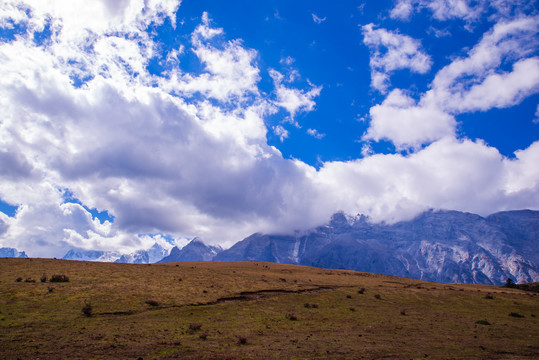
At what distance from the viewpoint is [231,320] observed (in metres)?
28.6

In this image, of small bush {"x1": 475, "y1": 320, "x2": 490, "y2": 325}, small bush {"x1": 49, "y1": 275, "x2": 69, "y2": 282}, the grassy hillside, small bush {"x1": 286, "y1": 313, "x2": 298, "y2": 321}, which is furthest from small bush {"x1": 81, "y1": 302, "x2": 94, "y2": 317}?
small bush {"x1": 475, "y1": 320, "x2": 490, "y2": 325}

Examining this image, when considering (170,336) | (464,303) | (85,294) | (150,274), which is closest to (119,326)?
(170,336)

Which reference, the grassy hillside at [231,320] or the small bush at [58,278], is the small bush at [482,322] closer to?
the grassy hillside at [231,320]

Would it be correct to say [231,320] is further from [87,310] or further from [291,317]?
[87,310]

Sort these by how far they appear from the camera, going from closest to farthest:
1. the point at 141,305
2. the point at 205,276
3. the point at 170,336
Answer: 1. the point at 170,336
2. the point at 141,305
3. the point at 205,276

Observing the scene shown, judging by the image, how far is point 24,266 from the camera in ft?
143

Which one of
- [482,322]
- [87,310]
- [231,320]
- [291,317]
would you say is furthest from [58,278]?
[482,322]

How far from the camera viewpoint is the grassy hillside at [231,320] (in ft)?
64.4

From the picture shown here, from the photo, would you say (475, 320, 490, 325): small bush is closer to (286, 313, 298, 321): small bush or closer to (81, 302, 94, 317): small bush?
(286, 313, 298, 321): small bush

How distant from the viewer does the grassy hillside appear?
19.6 metres

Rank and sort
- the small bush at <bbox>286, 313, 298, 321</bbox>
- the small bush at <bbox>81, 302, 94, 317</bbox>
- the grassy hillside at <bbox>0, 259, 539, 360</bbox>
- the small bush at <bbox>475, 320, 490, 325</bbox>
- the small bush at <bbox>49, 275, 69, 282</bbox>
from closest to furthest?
the grassy hillside at <bbox>0, 259, 539, 360</bbox> < the small bush at <bbox>81, 302, 94, 317</bbox> < the small bush at <bbox>286, 313, 298, 321</bbox> < the small bush at <bbox>475, 320, 490, 325</bbox> < the small bush at <bbox>49, 275, 69, 282</bbox>

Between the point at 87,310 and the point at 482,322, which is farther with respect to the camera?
the point at 482,322

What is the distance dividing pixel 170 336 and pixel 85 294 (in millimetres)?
14963

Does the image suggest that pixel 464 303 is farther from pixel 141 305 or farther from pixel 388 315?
pixel 141 305
